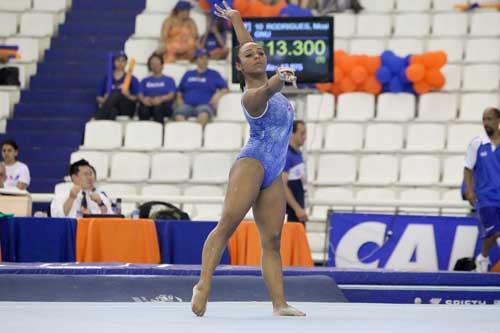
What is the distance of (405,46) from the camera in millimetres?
16516

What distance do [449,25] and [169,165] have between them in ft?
13.4

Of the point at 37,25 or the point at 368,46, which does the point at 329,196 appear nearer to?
the point at 368,46

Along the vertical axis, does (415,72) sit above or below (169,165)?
above

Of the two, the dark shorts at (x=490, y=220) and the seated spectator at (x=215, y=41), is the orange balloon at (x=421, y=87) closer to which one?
the seated spectator at (x=215, y=41)

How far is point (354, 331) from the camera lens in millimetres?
5707

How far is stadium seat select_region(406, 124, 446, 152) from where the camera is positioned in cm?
1534

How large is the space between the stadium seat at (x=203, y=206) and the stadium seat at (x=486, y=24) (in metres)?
3.97

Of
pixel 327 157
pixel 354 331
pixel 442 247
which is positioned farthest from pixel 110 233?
pixel 354 331

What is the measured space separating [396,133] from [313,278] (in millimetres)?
6551

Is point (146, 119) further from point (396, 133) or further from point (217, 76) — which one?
point (396, 133)

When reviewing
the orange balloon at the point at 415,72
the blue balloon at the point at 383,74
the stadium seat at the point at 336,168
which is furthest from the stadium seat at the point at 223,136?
the orange balloon at the point at 415,72

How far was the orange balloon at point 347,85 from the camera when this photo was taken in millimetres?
16125

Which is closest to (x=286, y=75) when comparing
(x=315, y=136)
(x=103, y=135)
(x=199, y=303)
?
(x=199, y=303)

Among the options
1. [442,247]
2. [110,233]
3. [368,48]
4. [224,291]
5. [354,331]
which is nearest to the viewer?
[354,331]
